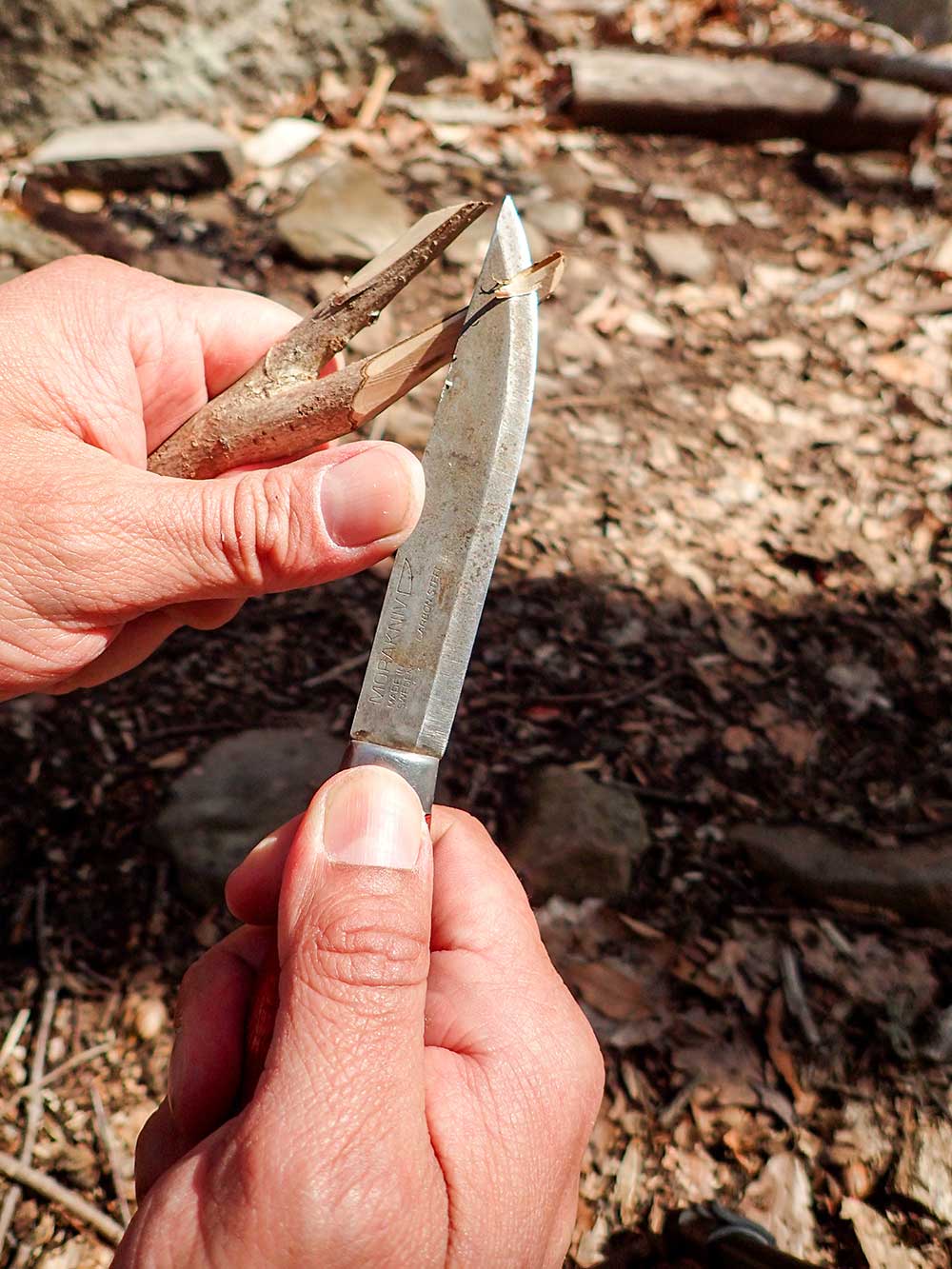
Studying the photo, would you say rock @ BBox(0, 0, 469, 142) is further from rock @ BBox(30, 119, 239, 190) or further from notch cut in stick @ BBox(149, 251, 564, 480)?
notch cut in stick @ BBox(149, 251, 564, 480)

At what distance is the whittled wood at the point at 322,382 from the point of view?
203 centimetres

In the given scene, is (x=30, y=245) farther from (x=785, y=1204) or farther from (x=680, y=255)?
(x=785, y=1204)

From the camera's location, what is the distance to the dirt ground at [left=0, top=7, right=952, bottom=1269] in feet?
8.93

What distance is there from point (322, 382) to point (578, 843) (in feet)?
5.57

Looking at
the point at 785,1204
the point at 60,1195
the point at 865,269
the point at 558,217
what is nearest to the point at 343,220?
the point at 558,217

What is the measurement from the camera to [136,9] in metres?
5.32

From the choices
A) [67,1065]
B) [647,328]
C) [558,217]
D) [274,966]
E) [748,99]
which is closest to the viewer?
[274,966]

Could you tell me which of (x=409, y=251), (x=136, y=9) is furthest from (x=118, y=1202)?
(x=136, y=9)

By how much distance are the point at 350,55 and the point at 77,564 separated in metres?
5.20

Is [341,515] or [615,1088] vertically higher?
[341,515]

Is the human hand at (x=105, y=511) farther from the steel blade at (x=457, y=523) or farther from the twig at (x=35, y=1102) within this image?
the twig at (x=35, y=1102)

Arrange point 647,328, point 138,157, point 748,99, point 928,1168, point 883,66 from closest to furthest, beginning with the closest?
point 928,1168 → point 647,328 → point 138,157 → point 748,99 → point 883,66

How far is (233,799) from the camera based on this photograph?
10.3 ft

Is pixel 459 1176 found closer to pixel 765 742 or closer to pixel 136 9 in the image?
pixel 765 742
